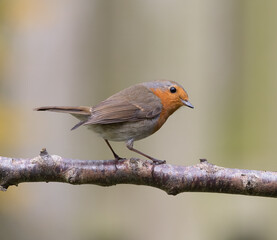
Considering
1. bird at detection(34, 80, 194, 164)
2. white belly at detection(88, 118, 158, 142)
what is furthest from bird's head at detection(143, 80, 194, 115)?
white belly at detection(88, 118, 158, 142)

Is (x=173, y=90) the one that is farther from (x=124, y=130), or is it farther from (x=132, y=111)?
(x=124, y=130)

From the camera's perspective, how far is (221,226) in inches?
214

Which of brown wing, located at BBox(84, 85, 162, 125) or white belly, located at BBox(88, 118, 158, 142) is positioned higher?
brown wing, located at BBox(84, 85, 162, 125)

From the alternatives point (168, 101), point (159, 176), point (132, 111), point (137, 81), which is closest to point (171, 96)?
point (168, 101)

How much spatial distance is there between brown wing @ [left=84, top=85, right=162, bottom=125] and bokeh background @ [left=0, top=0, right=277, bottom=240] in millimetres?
1226

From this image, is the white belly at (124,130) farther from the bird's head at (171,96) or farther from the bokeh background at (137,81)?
the bokeh background at (137,81)

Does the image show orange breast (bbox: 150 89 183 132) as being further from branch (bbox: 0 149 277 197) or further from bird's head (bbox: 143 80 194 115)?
branch (bbox: 0 149 277 197)

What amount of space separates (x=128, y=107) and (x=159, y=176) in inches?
41.1

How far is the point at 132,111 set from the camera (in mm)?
4062

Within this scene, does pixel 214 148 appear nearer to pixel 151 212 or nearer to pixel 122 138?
pixel 151 212

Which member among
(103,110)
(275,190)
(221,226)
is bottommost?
(221,226)

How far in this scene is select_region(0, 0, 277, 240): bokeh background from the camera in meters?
5.27

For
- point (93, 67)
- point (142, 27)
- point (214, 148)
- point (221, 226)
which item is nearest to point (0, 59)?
point (93, 67)

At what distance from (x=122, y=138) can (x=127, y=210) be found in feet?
6.06
